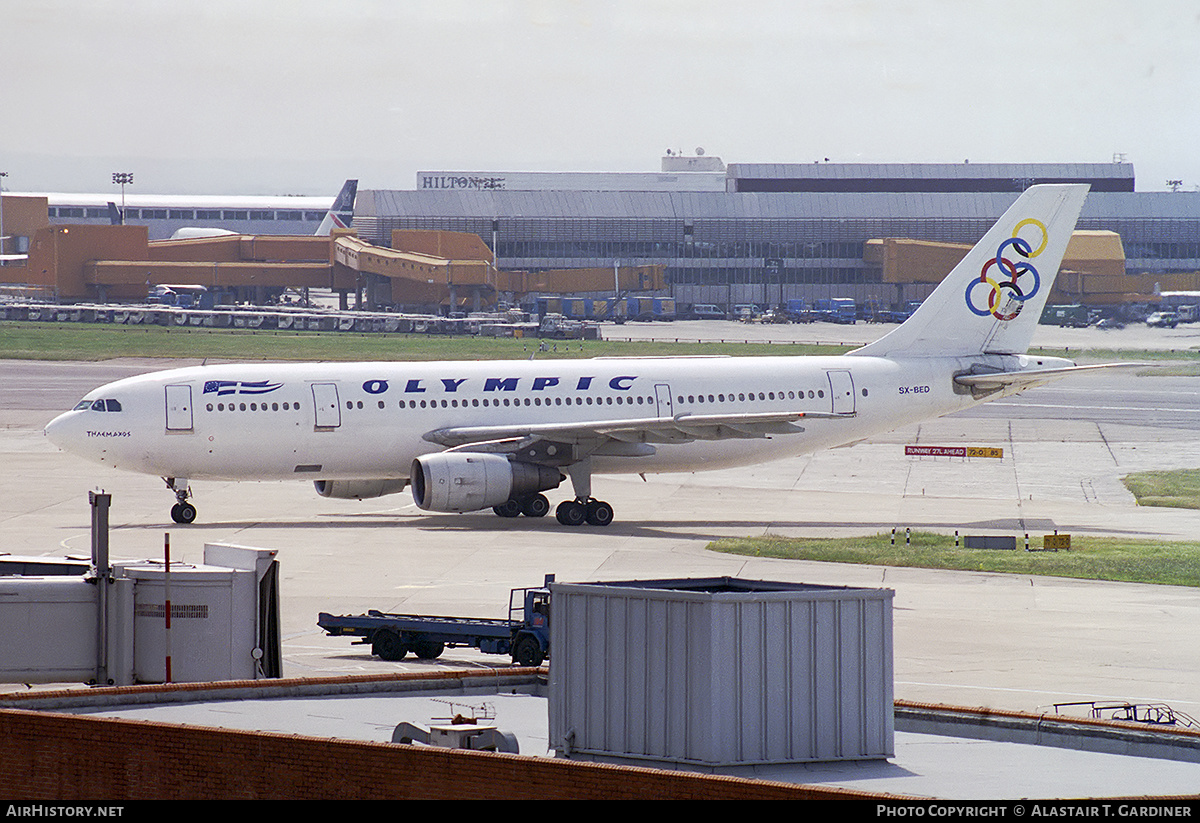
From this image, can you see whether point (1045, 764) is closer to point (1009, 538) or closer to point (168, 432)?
point (1009, 538)

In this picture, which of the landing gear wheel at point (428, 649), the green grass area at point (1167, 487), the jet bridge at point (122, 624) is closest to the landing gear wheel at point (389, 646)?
the landing gear wheel at point (428, 649)

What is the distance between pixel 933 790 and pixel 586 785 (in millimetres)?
3194

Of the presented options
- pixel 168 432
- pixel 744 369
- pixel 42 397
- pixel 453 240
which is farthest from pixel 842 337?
pixel 168 432

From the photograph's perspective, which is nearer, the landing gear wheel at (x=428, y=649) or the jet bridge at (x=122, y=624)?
the jet bridge at (x=122, y=624)

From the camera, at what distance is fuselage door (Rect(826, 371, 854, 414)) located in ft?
158

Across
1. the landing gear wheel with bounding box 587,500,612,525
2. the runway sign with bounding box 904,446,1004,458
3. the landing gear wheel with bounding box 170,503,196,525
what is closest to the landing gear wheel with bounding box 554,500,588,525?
the landing gear wheel with bounding box 587,500,612,525

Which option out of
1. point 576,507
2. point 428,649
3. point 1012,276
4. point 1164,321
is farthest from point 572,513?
point 1164,321

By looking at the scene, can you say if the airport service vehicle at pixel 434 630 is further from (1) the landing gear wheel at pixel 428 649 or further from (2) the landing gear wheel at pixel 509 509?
(2) the landing gear wheel at pixel 509 509

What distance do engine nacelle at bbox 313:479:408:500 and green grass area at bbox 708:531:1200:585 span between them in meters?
11.0

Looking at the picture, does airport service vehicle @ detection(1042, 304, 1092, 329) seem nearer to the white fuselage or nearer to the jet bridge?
the white fuselage

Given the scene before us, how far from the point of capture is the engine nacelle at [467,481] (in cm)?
4288

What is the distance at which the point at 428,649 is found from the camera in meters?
27.6

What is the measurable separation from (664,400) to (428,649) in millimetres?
20865

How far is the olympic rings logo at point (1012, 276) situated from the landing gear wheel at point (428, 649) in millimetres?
27741
